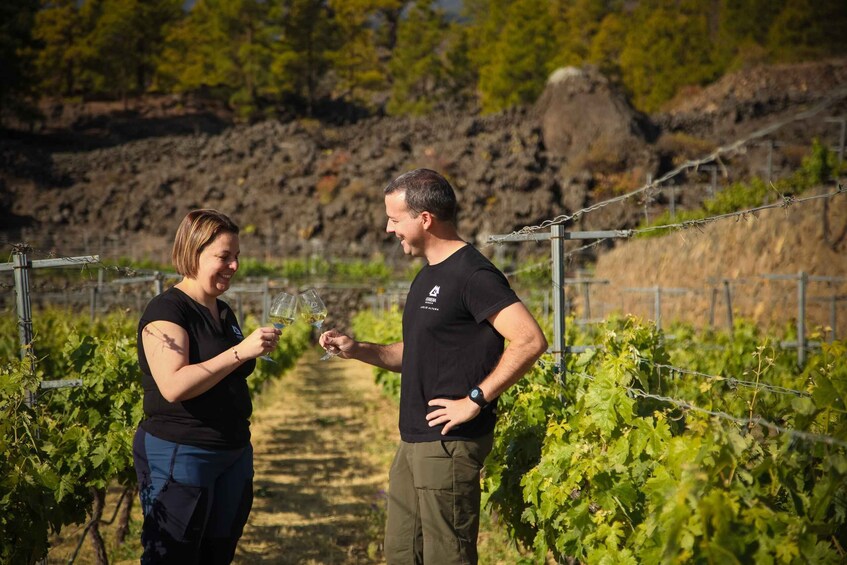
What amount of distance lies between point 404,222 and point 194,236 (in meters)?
0.68

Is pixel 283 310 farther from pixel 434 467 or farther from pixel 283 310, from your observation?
pixel 434 467

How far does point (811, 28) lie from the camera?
47156mm

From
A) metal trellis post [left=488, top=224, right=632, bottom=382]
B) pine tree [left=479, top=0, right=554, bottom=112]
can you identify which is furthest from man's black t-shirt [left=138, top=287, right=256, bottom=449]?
pine tree [left=479, top=0, right=554, bottom=112]

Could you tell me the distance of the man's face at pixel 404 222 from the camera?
242 cm

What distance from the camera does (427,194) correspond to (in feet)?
7.88

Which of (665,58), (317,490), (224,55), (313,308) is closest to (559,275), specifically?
(313,308)

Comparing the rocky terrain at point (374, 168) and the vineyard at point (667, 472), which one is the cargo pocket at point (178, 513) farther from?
the rocky terrain at point (374, 168)

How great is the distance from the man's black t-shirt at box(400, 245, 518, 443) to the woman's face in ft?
2.15

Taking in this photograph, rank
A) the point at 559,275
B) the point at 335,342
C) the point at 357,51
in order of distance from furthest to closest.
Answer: the point at 357,51 < the point at 559,275 < the point at 335,342

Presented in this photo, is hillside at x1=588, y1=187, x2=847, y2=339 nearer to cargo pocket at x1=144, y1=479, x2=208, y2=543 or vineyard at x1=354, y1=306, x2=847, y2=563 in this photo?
vineyard at x1=354, y1=306, x2=847, y2=563

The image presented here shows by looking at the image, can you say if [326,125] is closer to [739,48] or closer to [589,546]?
[739,48]

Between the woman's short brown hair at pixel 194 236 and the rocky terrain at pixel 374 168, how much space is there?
25.1m

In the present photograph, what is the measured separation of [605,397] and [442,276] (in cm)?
72

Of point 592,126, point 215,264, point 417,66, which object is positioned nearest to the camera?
point 215,264
